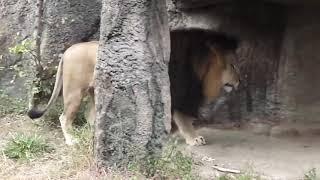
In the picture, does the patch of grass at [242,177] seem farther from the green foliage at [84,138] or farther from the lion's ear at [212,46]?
the lion's ear at [212,46]

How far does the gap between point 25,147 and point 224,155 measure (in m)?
1.72

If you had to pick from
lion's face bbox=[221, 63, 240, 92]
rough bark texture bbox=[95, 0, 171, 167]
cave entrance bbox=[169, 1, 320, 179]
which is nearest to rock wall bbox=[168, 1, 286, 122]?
cave entrance bbox=[169, 1, 320, 179]

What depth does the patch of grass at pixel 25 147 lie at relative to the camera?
533cm

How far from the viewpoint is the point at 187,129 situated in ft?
19.6

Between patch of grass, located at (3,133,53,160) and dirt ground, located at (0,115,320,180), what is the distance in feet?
0.27

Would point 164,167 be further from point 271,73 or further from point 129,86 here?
point 271,73

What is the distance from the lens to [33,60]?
652cm

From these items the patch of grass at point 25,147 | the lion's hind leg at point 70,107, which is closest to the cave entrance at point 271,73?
the lion's hind leg at point 70,107

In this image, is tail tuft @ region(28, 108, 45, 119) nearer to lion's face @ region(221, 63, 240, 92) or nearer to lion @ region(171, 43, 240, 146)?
lion @ region(171, 43, 240, 146)

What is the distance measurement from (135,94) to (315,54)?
2670 mm

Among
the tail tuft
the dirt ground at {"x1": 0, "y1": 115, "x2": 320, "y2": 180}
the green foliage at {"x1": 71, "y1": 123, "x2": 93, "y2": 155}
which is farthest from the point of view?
the tail tuft

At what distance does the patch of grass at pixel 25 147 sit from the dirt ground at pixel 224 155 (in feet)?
0.27

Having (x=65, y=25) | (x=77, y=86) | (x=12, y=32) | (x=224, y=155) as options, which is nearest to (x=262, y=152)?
(x=224, y=155)

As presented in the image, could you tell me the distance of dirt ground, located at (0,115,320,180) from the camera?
4965 mm
